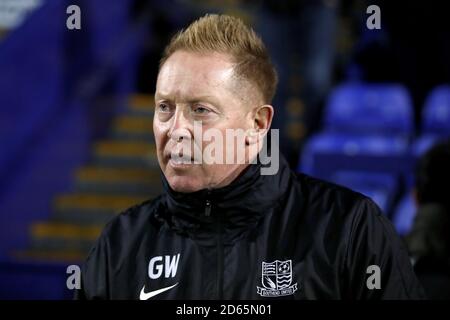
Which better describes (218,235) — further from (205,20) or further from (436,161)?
(436,161)

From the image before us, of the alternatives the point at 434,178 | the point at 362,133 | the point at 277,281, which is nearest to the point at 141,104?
the point at 362,133

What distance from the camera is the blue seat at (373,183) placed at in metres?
5.84

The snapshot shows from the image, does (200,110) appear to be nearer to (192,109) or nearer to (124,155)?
(192,109)

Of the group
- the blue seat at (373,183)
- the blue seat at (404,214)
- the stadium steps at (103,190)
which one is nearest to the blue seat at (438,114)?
the blue seat at (373,183)

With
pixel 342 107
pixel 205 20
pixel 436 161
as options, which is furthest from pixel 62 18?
pixel 205 20

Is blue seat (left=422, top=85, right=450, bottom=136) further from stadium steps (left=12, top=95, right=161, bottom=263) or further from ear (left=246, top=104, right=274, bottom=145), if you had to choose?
ear (left=246, top=104, right=274, bottom=145)

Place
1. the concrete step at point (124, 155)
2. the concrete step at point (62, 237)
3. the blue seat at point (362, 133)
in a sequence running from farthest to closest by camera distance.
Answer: the concrete step at point (124, 155) → the concrete step at point (62, 237) → the blue seat at point (362, 133)

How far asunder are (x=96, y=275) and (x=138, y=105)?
18.8 ft

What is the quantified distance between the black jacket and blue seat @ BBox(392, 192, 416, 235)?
3326mm

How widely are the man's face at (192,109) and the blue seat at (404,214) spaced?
3445mm

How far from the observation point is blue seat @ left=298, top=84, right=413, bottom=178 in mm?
6234

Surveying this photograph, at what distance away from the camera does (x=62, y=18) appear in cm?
668

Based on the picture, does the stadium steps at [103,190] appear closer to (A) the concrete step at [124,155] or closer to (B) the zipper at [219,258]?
(A) the concrete step at [124,155]
